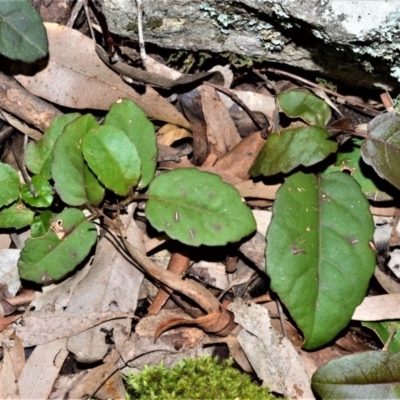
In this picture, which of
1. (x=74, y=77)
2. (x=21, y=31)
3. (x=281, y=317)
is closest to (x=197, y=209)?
(x=281, y=317)

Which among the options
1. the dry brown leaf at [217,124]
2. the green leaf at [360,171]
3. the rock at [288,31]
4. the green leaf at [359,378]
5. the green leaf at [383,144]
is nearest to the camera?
the rock at [288,31]

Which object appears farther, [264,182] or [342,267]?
[264,182]

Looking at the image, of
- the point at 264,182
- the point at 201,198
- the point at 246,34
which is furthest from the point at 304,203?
the point at 246,34

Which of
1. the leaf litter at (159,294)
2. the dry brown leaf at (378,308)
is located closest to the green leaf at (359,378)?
the leaf litter at (159,294)

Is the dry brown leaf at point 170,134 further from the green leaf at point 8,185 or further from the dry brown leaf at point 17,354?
the dry brown leaf at point 17,354

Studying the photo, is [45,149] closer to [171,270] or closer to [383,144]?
[171,270]

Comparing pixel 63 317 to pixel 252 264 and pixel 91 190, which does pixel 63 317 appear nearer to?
pixel 91 190

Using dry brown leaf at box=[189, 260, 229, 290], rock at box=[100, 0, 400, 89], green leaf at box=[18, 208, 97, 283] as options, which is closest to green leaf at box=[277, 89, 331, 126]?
rock at box=[100, 0, 400, 89]
